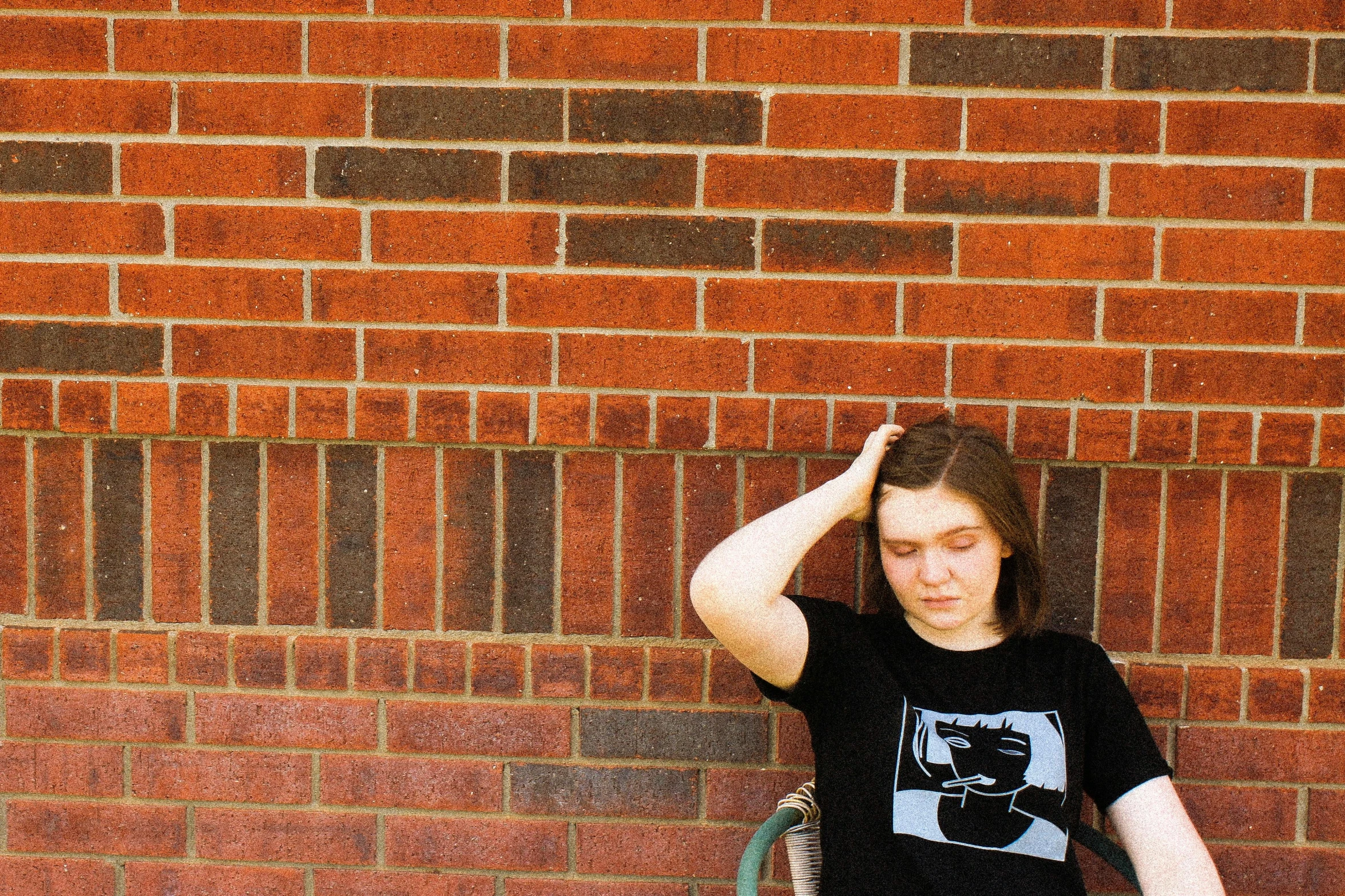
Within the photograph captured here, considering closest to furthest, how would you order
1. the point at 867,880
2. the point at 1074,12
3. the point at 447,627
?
the point at 867,880 < the point at 1074,12 < the point at 447,627

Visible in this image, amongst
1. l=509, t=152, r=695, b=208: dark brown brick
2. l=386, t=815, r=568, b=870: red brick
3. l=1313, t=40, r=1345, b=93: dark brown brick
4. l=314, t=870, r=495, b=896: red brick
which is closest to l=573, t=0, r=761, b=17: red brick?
l=509, t=152, r=695, b=208: dark brown brick

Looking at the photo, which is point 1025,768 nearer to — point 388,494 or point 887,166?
point 887,166

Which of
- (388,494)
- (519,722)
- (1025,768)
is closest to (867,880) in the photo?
(1025,768)

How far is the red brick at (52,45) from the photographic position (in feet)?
6.86

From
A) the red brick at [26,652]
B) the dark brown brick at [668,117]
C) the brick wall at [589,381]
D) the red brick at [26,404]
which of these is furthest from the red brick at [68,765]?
the dark brown brick at [668,117]

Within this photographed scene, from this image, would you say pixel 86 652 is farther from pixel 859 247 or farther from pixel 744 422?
pixel 859 247

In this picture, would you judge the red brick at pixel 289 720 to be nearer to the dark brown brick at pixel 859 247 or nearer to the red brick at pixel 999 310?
the dark brown brick at pixel 859 247

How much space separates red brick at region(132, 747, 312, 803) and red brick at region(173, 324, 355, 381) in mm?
785

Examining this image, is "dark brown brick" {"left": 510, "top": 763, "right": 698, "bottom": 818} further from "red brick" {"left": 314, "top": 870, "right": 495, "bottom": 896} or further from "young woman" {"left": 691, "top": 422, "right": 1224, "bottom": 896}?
"young woman" {"left": 691, "top": 422, "right": 1224, "bottom": 896}

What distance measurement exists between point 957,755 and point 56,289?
1944 mm

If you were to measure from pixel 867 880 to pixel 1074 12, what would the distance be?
5.39ft

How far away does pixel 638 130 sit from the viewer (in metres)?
2.07

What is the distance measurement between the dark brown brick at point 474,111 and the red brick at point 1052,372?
0.93 m

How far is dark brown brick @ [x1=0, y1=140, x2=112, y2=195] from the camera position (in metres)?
2.11
